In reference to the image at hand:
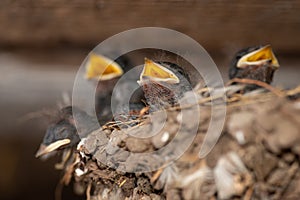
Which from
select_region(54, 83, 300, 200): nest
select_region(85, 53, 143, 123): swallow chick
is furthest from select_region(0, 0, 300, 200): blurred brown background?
select_region(54, 83, 300, 200): nest

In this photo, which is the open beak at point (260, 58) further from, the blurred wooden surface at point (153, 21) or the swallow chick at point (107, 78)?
the swallow chick at point (107, 78)

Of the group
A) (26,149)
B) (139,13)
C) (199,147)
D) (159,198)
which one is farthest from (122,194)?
(26,149)

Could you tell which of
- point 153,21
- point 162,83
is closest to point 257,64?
point 162,83

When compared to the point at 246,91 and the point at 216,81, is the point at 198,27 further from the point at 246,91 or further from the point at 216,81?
the point at 246,91

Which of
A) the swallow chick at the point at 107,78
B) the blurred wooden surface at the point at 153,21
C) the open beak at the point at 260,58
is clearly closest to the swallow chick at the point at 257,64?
the open beak at the point at 260,58

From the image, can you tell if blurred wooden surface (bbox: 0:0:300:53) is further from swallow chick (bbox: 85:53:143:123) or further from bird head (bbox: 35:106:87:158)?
bird head (bbox: 35:106:87:158)

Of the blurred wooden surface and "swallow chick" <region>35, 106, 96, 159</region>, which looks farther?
the blurred wooden surface

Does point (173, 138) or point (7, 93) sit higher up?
point (7, 93)
